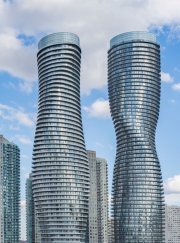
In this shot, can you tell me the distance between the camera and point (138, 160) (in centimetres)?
18712

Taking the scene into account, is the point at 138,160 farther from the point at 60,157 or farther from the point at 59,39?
the point at 59,39

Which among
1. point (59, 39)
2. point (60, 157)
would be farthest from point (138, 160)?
point (59, 39)

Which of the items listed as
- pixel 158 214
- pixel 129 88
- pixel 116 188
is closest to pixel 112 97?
pixel 129 88

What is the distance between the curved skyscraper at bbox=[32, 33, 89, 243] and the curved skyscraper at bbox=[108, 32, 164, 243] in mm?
25159

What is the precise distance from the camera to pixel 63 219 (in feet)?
527

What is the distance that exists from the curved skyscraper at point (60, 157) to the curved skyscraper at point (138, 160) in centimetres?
2516

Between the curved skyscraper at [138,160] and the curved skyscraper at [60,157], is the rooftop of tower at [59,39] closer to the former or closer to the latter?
the curved skyscraper at [60,157]

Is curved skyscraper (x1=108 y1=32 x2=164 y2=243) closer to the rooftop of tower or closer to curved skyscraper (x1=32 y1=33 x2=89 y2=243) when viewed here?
curved skyscraper (x1=32 y1=33 x2=89 y2=243)

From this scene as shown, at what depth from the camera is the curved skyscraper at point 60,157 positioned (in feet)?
529

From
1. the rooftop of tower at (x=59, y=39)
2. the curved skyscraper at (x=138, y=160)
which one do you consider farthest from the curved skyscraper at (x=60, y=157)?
the curved skyscraper at (x=138, y=160)

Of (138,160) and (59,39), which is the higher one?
(59,39)

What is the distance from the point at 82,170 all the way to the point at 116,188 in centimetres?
3024

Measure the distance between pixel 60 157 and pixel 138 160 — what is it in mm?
36612

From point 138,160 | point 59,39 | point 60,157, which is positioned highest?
point 59,39
